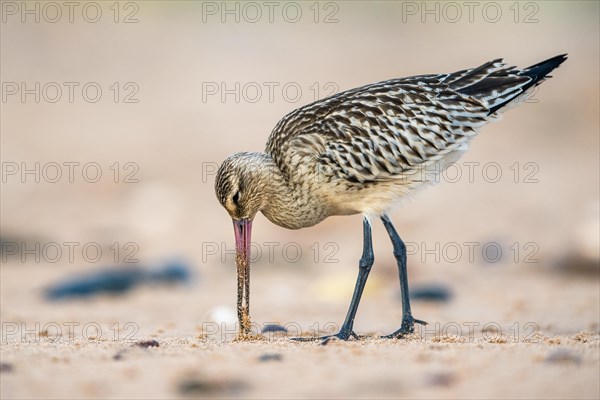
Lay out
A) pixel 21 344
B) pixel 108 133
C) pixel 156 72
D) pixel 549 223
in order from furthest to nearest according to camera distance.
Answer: pixel 156 72 < pixel 108 133 < pixel 549 223 < pixel 21 344

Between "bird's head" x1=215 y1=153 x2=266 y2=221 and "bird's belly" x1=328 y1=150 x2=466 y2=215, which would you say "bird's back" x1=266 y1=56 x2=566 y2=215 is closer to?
"bird's belly" x1=328 y1=150 x2=466 y2=215

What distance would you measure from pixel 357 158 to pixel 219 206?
31.8 feet

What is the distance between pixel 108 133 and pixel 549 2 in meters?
22.2

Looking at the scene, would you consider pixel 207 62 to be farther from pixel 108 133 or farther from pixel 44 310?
pixel 44 310

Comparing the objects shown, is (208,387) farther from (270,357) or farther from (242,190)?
(242,190)

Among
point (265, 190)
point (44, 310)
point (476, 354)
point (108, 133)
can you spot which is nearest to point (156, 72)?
point (108, 133)

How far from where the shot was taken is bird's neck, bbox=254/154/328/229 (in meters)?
8.83

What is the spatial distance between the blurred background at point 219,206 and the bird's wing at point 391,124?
5.57ft

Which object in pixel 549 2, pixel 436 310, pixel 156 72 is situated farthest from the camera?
pixel 549 2

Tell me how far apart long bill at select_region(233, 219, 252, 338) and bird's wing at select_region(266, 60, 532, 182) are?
2.21ft

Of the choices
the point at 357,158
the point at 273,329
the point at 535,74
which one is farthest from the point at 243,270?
the point at 535,74

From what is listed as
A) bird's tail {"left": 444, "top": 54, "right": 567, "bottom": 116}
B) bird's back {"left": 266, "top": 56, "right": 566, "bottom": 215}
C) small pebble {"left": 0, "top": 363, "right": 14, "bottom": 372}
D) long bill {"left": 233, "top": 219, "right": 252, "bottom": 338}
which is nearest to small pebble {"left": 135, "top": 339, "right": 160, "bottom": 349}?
long bill {"left": 233, "top": 219, "right": 252, "bottom": 338}

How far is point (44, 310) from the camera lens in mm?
11531

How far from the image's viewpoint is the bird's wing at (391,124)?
8.78 m
